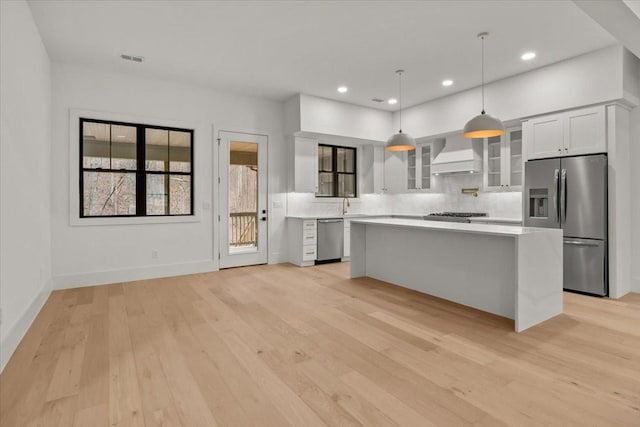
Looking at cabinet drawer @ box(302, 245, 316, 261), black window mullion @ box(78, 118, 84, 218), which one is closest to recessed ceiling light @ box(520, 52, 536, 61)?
cabinet drawer @ box(302, 245, 316, 261)

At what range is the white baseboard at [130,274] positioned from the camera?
15.8 ft

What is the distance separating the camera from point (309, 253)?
6.44 m

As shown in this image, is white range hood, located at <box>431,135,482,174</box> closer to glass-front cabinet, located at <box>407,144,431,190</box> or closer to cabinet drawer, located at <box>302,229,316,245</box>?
glass-front cabinet, located at <box>407,144,431,190</box>

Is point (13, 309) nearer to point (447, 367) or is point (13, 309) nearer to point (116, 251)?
point (116, 251)

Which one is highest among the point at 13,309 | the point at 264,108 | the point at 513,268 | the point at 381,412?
the point at 264,108

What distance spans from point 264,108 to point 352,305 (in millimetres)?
4188

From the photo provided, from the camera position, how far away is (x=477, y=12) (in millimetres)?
3527

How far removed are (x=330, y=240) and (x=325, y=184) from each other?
4.20ft

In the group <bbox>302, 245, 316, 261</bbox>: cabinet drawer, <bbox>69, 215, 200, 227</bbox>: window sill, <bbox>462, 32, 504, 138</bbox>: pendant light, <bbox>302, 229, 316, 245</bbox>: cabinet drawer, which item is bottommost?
<bbox>302, 245, 316, 261</bbox>: cabinet drawer

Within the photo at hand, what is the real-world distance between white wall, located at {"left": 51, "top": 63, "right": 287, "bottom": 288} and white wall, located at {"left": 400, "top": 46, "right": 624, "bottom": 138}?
3.22 m

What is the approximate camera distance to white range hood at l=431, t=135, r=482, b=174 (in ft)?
19.6

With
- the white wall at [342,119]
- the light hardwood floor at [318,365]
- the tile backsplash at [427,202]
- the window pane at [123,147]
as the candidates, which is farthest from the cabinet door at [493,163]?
the window pane at [123,147]

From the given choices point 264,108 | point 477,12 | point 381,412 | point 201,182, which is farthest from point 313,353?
point 264,108

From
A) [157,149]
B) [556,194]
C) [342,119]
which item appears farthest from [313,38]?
[556,194]
